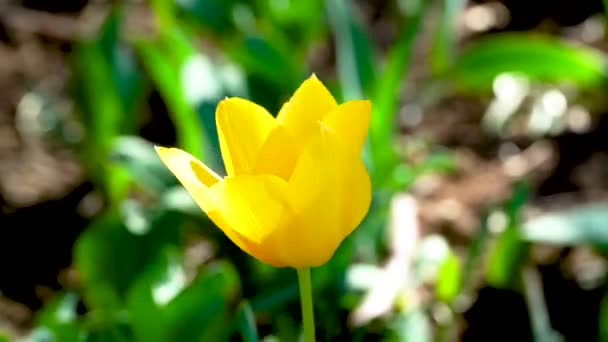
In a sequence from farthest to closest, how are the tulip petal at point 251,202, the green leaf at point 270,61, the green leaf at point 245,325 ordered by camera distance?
1. the green leaf at point 270,61
2. the green leaf at point 245,325
3. the tulip petal at point 251,202

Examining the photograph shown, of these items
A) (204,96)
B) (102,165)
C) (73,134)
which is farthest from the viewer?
(73,134)

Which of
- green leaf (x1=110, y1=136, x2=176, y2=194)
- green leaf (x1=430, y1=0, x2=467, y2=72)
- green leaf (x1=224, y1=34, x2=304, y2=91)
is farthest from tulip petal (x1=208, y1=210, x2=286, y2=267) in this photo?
green leaf (x1=430, y1=0, x2=467, y2=72)

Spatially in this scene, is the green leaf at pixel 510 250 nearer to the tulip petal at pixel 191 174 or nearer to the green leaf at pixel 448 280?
the green leaf at pixel 448 280

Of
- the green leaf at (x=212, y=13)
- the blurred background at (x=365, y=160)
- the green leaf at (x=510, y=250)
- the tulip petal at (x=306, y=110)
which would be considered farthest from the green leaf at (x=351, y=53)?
the tulip petal at (x=306, y=110)

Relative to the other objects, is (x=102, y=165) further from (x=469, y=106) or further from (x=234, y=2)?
(x=469, y=106)

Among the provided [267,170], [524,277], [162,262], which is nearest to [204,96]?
[162,262]

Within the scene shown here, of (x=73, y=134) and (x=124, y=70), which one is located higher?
(x=124, y=70)

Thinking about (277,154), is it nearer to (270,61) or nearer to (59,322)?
(59,322)

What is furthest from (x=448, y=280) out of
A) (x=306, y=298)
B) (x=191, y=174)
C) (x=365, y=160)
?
(x=191, y=174)
